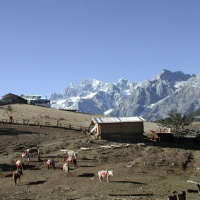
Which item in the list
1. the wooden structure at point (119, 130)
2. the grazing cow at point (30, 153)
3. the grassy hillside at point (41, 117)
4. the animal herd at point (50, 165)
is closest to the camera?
the animal herd at point (50, 165)

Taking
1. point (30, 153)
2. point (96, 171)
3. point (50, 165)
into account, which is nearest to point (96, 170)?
point (96, 171)

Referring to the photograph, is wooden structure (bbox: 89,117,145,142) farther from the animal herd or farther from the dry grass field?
the animal herd

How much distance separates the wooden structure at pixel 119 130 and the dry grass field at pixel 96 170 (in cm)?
251

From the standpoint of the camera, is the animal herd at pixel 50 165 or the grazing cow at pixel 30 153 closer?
the animal herd at pixel 50 165

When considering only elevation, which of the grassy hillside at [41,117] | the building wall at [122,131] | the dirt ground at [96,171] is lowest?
the dirt ground at [96,171]

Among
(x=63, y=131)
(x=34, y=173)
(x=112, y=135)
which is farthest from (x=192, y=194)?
(x=63, y=131)

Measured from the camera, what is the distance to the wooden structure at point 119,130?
66125 millimetres

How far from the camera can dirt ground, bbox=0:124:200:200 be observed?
31058 millimetres

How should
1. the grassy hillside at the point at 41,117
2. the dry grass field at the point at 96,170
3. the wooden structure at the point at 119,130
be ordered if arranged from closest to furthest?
the dry grass field at the point at 96,170
the wooden structure at the point at 119,130
the grassy hillside at the point at 41,117

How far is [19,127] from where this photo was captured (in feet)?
248

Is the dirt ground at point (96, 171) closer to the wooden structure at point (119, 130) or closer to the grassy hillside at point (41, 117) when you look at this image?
the wooden structure at point (119, 130)

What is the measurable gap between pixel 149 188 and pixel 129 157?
17.5 metres

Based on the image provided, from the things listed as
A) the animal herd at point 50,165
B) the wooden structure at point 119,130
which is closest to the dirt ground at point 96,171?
the animal herd at point 50,165

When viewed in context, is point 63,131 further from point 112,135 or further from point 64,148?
point 64,148
